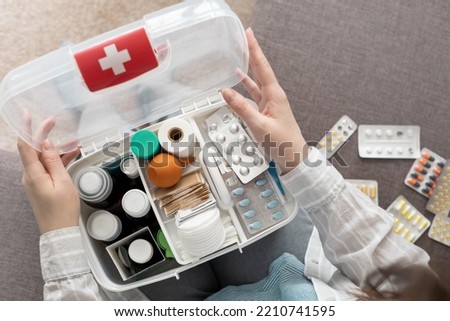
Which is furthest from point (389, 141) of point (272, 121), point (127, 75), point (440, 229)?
point (127, 75)

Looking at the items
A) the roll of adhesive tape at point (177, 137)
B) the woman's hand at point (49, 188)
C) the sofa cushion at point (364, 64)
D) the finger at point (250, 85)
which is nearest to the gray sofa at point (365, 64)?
the sofa cushion at point (364, 64)

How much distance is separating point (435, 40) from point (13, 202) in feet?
3.12

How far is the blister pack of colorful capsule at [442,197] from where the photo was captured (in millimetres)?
961

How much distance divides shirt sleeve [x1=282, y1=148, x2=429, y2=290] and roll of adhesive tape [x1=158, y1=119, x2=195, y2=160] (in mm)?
179

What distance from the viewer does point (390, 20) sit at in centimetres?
95

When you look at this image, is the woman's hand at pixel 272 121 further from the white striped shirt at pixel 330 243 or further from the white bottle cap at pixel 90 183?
the white bottle cap at pixel 90 183

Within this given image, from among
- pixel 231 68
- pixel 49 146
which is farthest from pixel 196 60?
pixel 49 146

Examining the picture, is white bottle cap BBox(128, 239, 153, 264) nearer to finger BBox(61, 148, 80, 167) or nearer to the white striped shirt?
the white striped shirt

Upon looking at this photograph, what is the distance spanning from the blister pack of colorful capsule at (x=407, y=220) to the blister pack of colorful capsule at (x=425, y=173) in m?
0.04

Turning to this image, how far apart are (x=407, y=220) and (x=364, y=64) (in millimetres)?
359

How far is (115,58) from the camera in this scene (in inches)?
25.5

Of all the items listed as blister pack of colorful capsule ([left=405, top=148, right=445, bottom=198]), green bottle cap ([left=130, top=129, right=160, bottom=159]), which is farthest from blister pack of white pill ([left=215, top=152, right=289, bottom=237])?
blister pack of colorful capsule ([left=405, top=148, right=445, bottom=198])

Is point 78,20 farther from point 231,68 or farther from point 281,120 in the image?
point 281,120

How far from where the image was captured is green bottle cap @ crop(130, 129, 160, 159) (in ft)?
2.45
